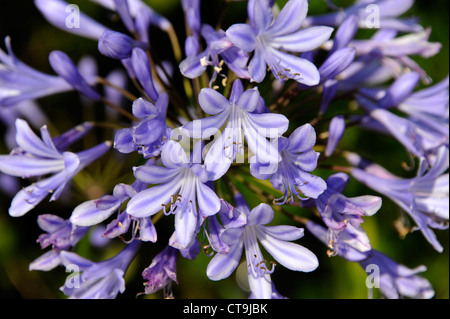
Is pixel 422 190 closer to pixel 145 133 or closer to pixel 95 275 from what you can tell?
pixel 145 133

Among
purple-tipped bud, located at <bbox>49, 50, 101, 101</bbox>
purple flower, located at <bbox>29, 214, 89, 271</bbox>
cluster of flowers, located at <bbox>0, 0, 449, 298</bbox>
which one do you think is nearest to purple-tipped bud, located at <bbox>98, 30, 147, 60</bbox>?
cluster of flowers, located at <bbox>0, 0, 449, 298</bbox>

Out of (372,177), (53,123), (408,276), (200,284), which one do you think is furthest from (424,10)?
(53,123)

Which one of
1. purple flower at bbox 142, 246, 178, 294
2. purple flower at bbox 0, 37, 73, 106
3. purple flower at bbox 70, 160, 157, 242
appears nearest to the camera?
purple flower at bbox 70, 160, 157, 242

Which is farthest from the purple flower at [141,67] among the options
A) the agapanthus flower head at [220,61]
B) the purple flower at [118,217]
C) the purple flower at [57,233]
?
the purple flower at [57,233]

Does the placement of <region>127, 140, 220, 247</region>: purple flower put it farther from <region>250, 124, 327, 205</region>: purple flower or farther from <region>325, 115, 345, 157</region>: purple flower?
<region>325, 115, 345, 157</region>: purple flower

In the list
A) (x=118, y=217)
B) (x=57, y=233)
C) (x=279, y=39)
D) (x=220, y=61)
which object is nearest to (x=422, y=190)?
(x=279, y=39)

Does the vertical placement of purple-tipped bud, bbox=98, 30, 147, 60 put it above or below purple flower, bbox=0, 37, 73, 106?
above

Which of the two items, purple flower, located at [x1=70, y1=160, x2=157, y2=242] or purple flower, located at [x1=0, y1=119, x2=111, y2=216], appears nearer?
purple flower, located at [x1=70, y1=160, x2=157, y2=242]
